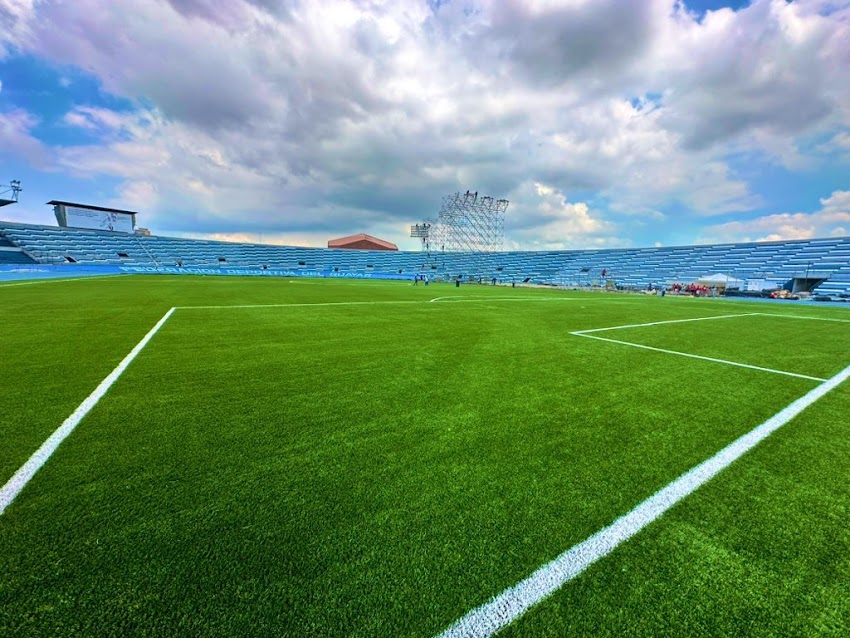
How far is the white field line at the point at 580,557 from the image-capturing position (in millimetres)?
1457

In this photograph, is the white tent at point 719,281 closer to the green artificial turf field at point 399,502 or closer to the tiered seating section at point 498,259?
A: the tiered seating section at point 498,259

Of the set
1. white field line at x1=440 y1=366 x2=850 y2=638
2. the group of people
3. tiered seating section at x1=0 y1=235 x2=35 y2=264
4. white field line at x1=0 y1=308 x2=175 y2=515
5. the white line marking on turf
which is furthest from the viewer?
tiered seating section at x1=0 y1=235 x2=35 y2=264

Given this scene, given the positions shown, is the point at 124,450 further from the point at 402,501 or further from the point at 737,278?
the point at 737,278

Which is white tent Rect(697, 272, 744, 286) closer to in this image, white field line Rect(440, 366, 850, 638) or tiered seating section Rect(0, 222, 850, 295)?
tiered seating section Rect(0, 222, 850, 295)

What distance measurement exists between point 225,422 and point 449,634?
2528 mm

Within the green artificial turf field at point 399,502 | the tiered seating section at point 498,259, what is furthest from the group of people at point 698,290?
the green artificial turf field at point 399,502

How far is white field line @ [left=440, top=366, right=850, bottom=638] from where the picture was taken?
1.46 m

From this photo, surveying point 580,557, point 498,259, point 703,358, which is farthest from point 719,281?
point 580,557

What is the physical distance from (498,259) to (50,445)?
82.0 metres

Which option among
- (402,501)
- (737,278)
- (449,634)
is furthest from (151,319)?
(737,278)

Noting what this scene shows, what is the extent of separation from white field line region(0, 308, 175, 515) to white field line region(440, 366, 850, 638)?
2.55 metres

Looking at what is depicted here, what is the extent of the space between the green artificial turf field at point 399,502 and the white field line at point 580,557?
41 millimetres

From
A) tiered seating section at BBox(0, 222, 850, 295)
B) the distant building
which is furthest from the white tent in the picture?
the distant building

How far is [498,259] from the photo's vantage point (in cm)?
8125
